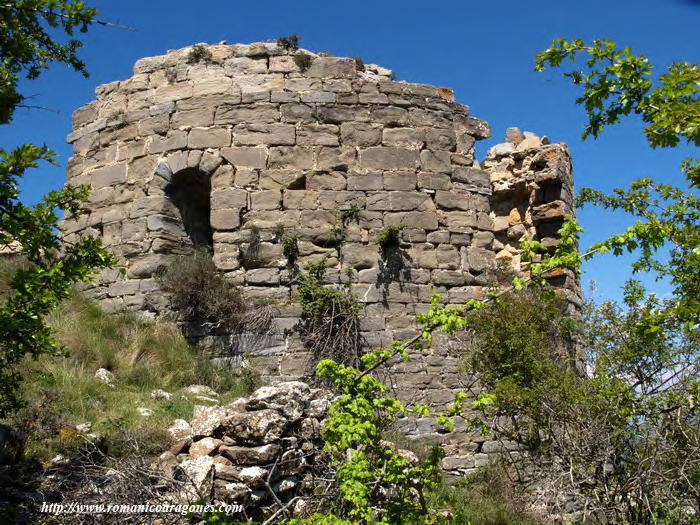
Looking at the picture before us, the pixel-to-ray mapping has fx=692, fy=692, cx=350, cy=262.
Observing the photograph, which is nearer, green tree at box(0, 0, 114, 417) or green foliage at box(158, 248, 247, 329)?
green tree at box(0, 0, 114, 417)

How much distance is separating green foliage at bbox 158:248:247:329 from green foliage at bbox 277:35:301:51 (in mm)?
3096

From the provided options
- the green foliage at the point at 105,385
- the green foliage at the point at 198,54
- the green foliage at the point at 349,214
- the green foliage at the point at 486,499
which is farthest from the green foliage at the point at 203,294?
the green foliage at the point at 486,499

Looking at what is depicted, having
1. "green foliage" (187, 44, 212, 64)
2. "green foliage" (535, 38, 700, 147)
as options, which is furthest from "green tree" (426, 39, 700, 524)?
"green foliage" (187, 44, 212, 64)

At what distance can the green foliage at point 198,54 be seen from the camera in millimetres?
9344

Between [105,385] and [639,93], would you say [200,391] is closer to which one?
[105,385]

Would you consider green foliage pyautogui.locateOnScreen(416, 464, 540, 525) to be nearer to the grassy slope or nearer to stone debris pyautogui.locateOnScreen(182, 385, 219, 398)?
the grassy slope

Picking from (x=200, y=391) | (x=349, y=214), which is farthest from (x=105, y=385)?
(x=349, y=214)

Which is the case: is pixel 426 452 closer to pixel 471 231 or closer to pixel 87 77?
pixel 471 231

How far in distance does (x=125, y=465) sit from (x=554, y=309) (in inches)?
186

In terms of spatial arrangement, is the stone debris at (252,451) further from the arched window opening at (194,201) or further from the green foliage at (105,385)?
the arched window opening at (194,201)

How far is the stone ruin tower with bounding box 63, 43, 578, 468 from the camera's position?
838cm

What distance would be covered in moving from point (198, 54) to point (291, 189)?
94.7 inches

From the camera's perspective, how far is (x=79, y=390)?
6684 millimetres

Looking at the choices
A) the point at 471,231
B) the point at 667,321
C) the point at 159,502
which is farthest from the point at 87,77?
the point at 667,321
